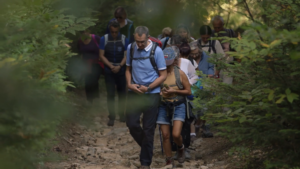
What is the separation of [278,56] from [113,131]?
6273mm

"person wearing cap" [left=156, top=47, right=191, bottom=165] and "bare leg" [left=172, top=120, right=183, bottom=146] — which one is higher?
"person wearing cap" [left=156, top=47, right=191, bottom=165]

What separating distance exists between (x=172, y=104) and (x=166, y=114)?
205mm

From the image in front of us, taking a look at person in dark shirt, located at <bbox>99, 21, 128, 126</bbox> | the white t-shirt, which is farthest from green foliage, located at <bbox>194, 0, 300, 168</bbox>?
person in dark shirt, located at <bbox>99, 21, 128, 126</bbox>

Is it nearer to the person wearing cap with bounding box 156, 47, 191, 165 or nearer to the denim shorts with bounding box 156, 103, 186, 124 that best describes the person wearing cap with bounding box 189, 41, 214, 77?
the person wearing cap with bounding box 156, 47, 191, 165

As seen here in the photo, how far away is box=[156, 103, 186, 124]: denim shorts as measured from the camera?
6812 mm

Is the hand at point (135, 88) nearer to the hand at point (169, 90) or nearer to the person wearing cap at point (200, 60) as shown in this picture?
the hand at point (169, 90)

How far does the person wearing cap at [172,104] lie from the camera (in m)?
6.77

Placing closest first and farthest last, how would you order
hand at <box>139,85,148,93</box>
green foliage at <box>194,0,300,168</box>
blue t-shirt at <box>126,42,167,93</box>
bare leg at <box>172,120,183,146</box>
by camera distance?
1. green foliage at <box>194,0,300,168</box>
2. hand at <box>139,85,148,93</box>
3. blue t-shirt at <box>126,42,167,93</box>
4. bare leg at <box>172,120,183,146</box>

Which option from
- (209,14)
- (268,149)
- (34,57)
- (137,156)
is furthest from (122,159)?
(209,14)

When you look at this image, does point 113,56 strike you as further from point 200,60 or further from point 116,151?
point 116,151

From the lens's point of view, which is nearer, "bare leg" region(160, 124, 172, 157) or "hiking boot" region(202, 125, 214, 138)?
"bare leg" region(160, 124, 172, 157)

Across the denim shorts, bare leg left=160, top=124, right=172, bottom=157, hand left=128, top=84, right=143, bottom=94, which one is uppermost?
hand left=128, top=84, right=143, bottom=94

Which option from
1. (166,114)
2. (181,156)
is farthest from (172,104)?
(181,156)

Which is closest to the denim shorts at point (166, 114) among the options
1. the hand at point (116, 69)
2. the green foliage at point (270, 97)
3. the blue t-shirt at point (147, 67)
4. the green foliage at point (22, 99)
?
the blue t-shirt at point (147, 67)
